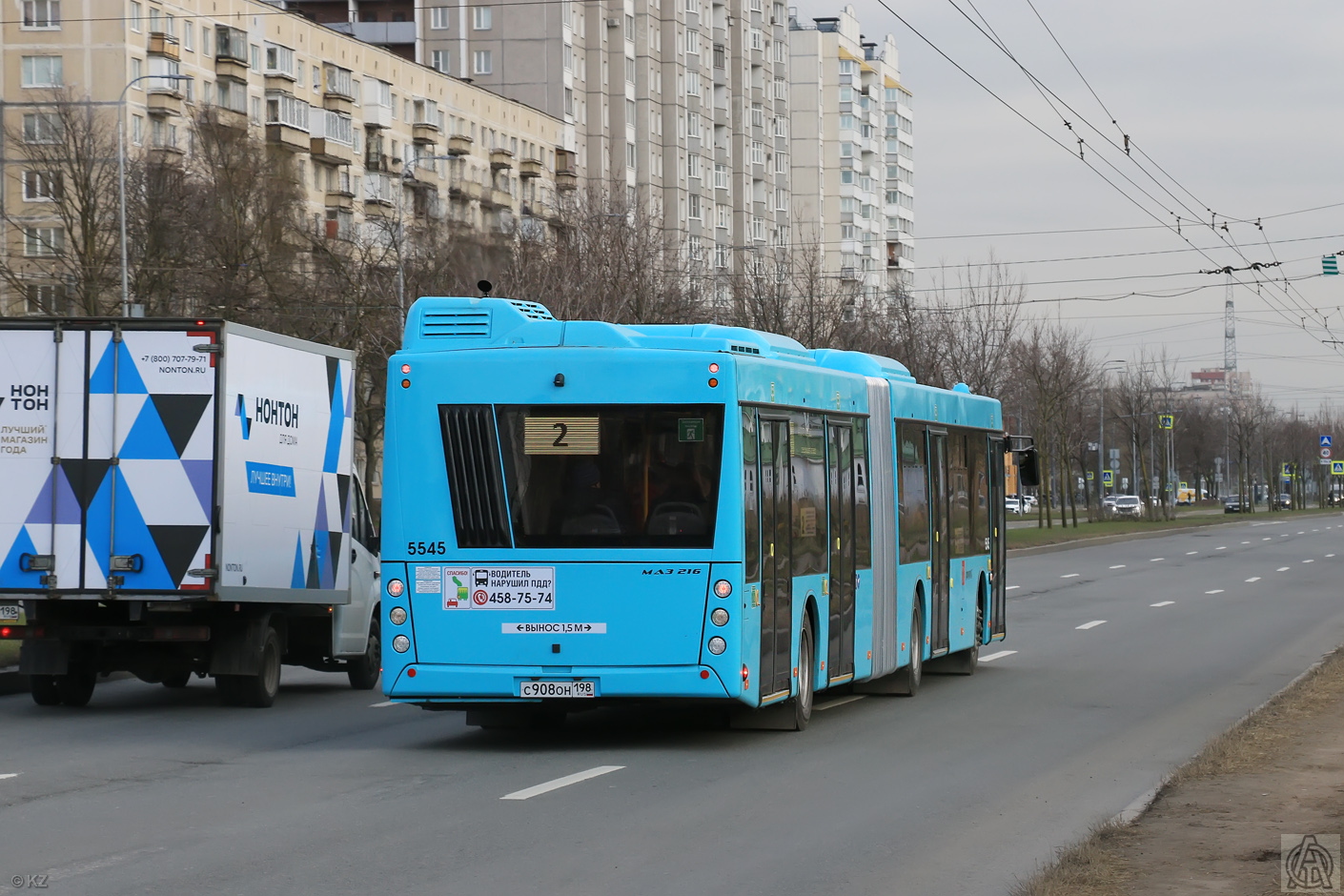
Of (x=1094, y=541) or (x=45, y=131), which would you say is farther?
(x=1094, y=541)

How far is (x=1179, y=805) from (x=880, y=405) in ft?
25.6

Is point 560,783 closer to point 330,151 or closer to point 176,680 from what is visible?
point 176,680

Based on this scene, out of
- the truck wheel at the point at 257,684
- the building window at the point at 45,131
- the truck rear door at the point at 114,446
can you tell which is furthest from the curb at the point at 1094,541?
the truck rear door at the point at 114,446

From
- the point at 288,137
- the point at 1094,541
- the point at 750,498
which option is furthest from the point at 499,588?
the point at 288,137

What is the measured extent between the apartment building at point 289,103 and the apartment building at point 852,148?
48178 millimetres

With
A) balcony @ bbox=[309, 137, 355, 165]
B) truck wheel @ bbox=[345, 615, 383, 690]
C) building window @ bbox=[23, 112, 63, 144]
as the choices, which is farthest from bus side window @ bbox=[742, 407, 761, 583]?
balcony @ bbox=[309, 137, 355, 165]

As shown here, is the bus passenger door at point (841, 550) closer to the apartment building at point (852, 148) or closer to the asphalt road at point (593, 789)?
the asphalt road at point (593, 789)

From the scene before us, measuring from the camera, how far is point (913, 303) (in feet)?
225

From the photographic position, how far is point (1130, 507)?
4222 inches

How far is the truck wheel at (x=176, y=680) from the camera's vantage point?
1783 cm

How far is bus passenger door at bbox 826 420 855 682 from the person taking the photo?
645 inches

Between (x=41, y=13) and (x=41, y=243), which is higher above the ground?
(x=41, y=13)

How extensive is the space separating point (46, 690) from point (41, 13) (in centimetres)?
6053

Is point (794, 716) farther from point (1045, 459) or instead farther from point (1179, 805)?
point (1045, 459)
